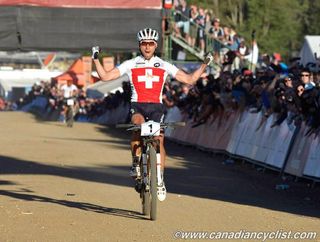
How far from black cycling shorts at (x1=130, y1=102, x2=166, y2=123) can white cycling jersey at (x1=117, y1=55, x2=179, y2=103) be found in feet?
0.17

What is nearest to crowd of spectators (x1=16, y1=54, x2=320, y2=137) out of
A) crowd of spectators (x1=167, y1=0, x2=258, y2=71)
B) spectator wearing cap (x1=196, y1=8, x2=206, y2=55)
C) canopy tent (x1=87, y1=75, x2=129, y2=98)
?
crowd of spectators (x1=167, y1=0, x2=258, y2=71)

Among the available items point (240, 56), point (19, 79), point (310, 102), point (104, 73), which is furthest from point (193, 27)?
point (19, 79)

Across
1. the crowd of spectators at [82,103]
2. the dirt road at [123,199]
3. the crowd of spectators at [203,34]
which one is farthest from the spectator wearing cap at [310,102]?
the crowd of spectators at [82,103]

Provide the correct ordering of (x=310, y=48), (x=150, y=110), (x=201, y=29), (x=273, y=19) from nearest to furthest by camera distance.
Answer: (x=150, y=110), (x=310, y=48), (x=201, y=29), (x=273, y=19)

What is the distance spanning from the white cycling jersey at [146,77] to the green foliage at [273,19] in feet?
104

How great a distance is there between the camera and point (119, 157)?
21.4 metres

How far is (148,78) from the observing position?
39.3 ft

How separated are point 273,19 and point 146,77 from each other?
41.5m

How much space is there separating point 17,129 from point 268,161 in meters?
16.2

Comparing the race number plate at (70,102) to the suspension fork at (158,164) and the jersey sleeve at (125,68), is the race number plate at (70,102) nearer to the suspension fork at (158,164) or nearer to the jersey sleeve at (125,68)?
the jersey sleeve at (125,68)

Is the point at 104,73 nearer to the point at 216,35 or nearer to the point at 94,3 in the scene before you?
the point at 94,3

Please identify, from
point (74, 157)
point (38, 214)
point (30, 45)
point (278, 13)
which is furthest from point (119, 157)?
point (278, 13)

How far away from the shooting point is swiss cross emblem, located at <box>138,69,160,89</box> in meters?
12.0

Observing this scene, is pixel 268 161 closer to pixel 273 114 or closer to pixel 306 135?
pixel 273 114
